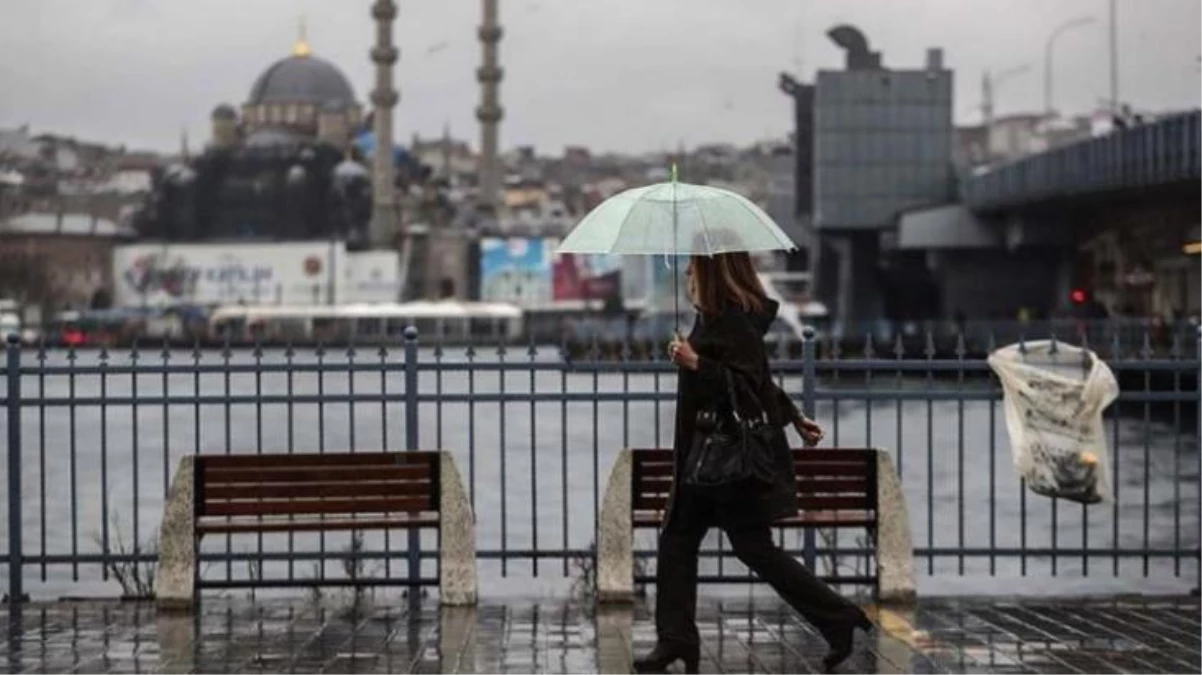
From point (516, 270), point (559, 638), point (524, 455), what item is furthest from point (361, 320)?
point (559, 638)

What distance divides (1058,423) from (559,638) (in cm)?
315

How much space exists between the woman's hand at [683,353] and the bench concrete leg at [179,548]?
3337mm

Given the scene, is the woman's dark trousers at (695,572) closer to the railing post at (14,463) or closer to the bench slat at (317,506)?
the bench slat at (317,506)

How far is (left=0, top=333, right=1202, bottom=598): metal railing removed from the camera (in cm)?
1286

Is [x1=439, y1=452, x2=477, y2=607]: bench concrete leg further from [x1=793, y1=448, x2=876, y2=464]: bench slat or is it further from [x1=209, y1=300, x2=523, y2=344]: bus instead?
[x1=209, y1=300, x2=523, y2=344]: bus

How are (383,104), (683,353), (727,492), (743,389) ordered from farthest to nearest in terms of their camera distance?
(383,104) → (727,492) → (743,389) → (683,353)

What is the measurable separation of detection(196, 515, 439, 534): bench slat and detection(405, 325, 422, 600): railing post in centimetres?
21

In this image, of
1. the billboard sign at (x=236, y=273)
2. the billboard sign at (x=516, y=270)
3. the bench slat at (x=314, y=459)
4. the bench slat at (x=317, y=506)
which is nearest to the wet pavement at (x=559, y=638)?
the bench slat at (x=317, y=506)

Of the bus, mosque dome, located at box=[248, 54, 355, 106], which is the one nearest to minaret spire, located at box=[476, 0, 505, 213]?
the bus

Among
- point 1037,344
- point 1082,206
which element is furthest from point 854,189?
point 1037,344

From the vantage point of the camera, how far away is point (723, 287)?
9836 mm

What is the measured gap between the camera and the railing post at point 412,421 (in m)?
12.4

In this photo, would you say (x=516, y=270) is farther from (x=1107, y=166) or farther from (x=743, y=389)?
(x=743, y=389)

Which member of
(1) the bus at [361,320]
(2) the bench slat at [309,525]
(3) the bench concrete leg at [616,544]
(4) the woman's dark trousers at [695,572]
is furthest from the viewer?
(1) the bus at [361,320]
